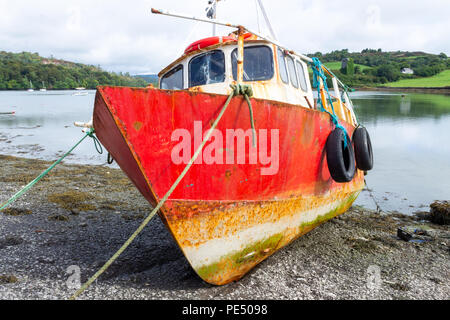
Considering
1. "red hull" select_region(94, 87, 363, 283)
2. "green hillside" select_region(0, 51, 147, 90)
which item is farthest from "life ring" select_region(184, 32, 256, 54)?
"green hillside" select_region(0, 51, 147, 90)

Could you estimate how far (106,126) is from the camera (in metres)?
3.77

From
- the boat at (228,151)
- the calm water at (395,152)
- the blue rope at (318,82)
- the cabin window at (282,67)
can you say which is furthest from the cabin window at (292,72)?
the calm water at (395,152)

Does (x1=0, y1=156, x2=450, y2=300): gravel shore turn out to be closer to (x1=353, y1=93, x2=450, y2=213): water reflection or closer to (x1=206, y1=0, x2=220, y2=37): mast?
(x1=353, y1=93, x2=450, y2=213): water reflection

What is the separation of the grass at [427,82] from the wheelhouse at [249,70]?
7597 centimetres

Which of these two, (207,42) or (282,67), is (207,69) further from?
(282,67)

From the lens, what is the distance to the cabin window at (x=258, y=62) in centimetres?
522

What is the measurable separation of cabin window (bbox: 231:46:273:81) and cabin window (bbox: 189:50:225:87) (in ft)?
1.37

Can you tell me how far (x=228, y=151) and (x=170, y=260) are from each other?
2237 millimetres

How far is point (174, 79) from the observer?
20.6ft

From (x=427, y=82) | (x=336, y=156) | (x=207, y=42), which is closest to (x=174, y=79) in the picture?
(x=207, y=42)

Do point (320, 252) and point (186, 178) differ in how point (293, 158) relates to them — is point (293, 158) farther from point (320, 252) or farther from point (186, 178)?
point (320, 252)

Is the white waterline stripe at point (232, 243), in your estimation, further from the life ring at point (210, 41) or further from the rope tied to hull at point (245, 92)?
the life ring at point (210, 41)
